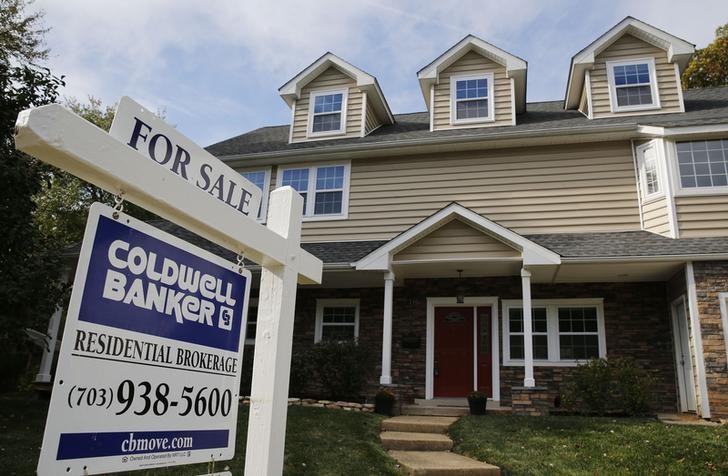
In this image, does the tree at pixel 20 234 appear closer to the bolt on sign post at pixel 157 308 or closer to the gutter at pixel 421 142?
the gutter at pixel 421 142

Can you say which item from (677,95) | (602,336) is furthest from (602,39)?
(602,336)

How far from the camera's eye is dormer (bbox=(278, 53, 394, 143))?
46.3ft

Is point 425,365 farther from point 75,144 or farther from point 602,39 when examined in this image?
point 75,144

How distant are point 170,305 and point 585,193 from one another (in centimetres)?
1122

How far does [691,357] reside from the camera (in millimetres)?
9641

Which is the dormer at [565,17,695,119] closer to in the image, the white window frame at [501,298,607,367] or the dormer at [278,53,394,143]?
the white window frame at [501,298,607,367]

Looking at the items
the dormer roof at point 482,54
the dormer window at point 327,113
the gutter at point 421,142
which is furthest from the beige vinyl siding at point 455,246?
the dormer window at point 327,113

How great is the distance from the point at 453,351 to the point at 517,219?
317cm

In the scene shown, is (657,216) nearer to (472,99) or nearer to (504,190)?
(504,190)

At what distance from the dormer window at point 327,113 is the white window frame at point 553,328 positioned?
618 centimetres

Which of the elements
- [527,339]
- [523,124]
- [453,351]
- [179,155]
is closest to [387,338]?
[453,351]

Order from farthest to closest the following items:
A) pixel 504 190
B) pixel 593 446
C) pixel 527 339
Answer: pixel 504 190 < pixel 527 339 < pixel 593 446

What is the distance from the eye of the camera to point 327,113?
566 inches

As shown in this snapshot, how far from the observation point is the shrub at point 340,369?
35.7ft
